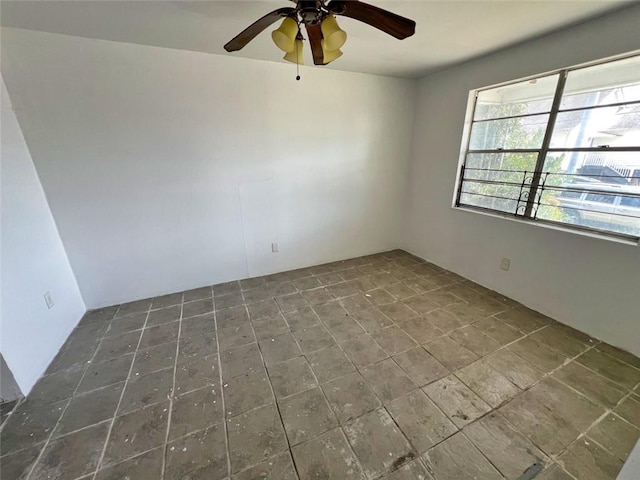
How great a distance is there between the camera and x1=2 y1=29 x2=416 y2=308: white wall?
208 cm

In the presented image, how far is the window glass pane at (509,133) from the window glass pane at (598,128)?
140 mm

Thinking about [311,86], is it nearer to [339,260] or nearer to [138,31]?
[138,31]

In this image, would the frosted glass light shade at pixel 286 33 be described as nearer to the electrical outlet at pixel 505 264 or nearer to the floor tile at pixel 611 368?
the electrical outlet at pixel 505 264

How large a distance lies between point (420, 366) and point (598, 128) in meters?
2.28

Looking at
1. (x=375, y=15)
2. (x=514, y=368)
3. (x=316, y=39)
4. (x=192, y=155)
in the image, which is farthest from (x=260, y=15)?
(x=514, y=368)

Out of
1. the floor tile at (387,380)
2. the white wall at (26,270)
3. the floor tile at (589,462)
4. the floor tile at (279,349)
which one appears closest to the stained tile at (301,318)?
the floor tile at (279,349)

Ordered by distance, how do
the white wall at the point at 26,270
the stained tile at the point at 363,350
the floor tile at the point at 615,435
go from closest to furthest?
the floor tile at the point at 615,435 → the white wall at the point at 26,270 → the stained tile at the point at 363,350

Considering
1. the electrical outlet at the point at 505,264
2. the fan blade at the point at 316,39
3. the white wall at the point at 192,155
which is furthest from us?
the electrical outlet at the point at 505,264

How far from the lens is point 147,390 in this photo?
5.43 feet

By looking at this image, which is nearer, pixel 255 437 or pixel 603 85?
pixel 255 437

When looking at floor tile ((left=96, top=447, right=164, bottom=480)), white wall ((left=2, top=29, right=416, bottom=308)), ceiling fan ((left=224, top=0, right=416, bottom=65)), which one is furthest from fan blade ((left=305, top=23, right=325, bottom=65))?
floor tile ((left=96, top=447, right=164, bottom=480))

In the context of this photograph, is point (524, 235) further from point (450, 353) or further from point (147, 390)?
point (147, 390)

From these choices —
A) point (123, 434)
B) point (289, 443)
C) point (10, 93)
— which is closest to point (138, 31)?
point (10, 93)

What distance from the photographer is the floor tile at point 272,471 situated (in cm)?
118
